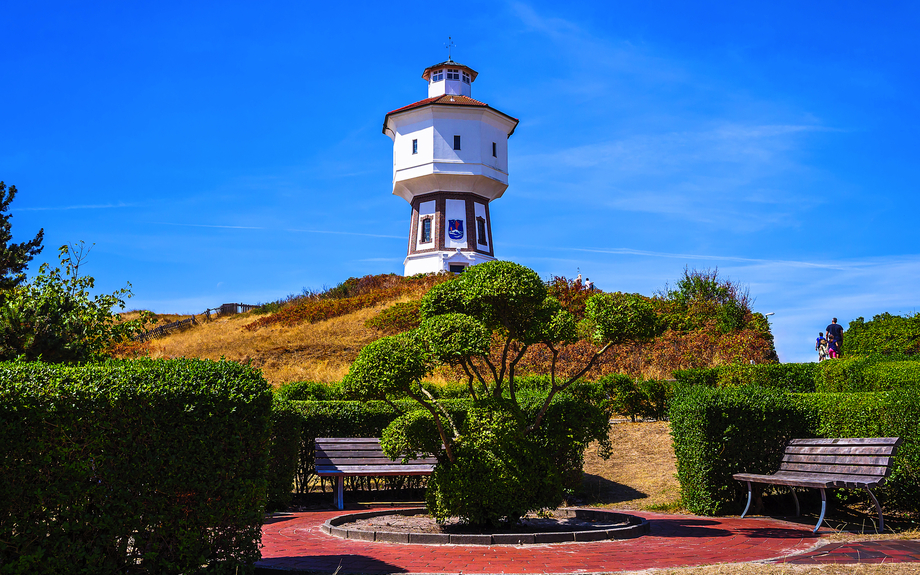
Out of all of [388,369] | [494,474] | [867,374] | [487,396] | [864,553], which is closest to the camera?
[864,553]

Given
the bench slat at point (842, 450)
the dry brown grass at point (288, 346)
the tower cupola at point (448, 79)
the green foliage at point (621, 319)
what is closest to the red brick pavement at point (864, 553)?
the bench slat at point (842, 450)

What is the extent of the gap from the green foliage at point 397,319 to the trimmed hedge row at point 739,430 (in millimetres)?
20357

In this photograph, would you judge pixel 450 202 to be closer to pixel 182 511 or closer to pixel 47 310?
pixel 47 310

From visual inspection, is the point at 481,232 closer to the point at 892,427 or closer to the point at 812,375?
the point at 812,375

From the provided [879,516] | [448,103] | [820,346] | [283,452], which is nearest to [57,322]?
[283,452]

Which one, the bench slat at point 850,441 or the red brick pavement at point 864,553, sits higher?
the bench slat at point 850,441

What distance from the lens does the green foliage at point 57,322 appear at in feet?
38.5

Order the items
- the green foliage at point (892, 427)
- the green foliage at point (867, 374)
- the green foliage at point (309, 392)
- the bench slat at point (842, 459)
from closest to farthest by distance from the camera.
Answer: the bench slat at point (842, 459)
the green foliage at point (892, 427)
the green foliage at point (867, 374)
the green foliage at point (309, 392)

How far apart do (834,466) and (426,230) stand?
35.5 metres

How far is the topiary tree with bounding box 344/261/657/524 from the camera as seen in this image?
7641 millimetres

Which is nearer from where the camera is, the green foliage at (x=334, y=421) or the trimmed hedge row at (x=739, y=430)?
the trimmed hedge row at (x=739, y=430)

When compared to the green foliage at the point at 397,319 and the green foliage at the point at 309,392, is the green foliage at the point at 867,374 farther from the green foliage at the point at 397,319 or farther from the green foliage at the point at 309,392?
the green foliage at the point at 397,319

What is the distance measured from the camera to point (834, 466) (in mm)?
8531

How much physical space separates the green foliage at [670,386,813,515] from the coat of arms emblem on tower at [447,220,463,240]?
32546mm
